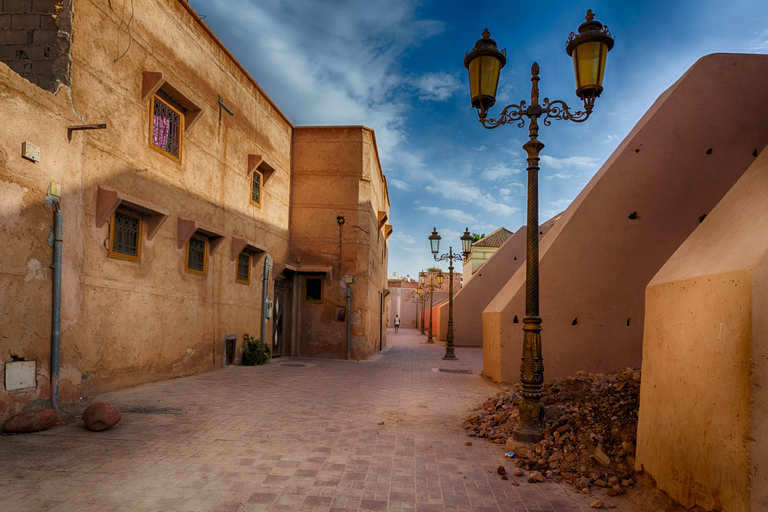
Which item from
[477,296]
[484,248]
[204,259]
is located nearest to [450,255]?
[477,296]

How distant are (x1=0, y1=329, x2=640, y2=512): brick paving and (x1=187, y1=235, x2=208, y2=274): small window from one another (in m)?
3.26

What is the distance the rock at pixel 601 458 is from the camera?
4621 mm

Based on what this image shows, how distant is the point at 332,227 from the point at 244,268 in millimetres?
4030

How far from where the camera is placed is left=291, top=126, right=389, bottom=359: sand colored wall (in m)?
16.4

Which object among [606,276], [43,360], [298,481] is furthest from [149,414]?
[606,276]

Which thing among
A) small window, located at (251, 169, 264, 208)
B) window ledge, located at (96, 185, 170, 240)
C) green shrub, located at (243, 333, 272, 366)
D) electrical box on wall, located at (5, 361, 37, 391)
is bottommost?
green shrub, located at (243, 333, 272, 366)

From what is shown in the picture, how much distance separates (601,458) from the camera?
15.4 ft

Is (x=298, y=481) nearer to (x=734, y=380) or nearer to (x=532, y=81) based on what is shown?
(x=734, y=380)

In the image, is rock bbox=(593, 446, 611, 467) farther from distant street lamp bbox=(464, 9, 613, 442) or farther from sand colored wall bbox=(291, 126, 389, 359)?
sand colored wall bbox=(291, 126, 389, 359)

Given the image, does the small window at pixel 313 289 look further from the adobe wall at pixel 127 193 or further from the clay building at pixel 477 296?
the clay building at pixel 477 296

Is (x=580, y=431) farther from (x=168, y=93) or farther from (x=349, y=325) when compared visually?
(x=349, y=325)

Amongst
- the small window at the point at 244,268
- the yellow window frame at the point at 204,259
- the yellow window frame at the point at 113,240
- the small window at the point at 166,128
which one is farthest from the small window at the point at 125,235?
the small window at the point at 244,268

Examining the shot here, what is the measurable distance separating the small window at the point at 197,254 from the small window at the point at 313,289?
551 centimetres

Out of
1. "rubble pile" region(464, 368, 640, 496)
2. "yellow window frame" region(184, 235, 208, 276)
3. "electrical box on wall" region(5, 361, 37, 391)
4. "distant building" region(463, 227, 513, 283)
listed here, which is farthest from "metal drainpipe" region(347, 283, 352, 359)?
"distant building" region(463, 227, 513, 283)
